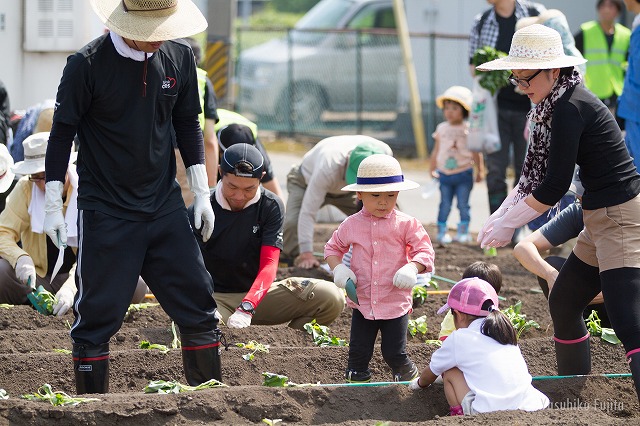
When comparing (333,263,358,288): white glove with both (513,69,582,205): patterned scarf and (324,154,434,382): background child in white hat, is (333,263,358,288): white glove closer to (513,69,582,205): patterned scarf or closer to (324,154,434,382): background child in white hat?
(324,154,434,382): background child in white hat

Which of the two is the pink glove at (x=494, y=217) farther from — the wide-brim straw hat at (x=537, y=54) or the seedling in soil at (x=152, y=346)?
the seedling in soil at (x=152, y=346)

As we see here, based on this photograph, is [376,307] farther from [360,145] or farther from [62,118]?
[360,145]

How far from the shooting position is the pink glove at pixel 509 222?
5.41 meters

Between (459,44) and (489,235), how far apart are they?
1237 cm

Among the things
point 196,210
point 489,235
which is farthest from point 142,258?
point 489,235

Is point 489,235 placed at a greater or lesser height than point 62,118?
lesser

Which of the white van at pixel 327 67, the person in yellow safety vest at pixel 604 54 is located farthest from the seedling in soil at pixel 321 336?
the white van at pixel 327 67

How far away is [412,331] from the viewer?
24.1 feet

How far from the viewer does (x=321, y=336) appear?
7.10 meters

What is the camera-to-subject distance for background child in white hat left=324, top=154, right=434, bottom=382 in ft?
19.5

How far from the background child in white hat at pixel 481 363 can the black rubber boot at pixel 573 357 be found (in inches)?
28.6

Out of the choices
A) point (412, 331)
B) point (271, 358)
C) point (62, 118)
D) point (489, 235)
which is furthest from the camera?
point (412, 331)

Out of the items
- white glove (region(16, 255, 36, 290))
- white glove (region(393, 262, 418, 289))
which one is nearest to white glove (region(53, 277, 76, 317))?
white glove (region(16, 255, 36, 290))

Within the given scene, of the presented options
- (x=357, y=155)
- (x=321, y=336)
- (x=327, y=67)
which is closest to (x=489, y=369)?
(x=321, y=336)
